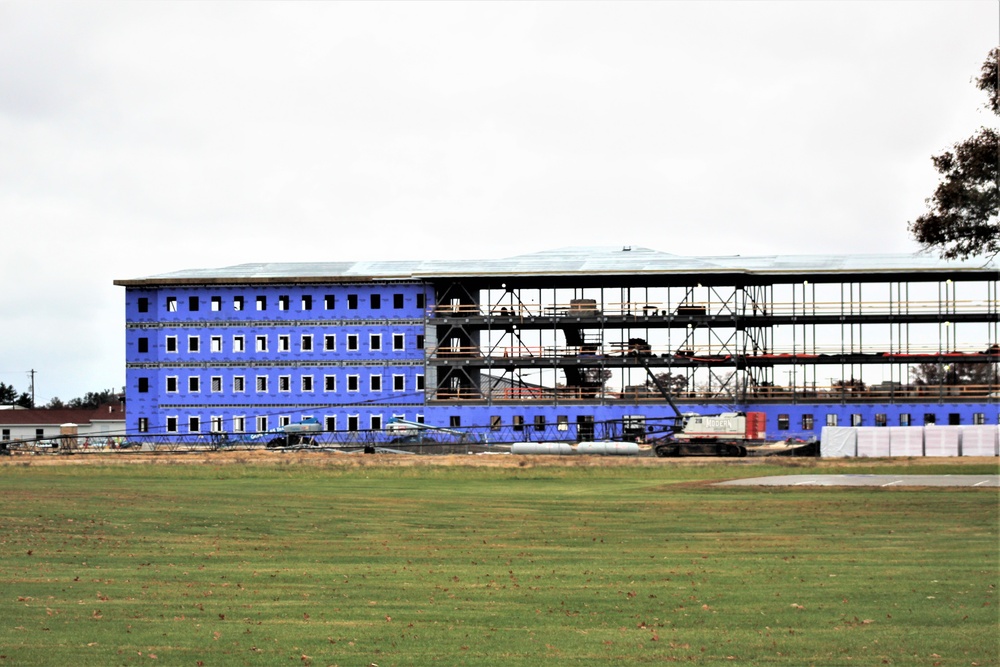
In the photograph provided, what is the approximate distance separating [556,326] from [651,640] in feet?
255

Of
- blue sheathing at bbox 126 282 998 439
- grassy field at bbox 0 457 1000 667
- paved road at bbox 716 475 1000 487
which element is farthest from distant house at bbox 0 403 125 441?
grassy field at bbox 0 457 1000 667

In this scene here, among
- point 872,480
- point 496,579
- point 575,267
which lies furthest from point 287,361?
point 496,579

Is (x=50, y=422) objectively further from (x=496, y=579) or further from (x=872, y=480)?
(x=496, y=579)

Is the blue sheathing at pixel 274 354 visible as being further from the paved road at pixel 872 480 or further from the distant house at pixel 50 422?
the paved road at pixel 872 480

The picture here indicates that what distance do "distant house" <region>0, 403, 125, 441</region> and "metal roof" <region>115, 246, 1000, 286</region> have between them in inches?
1396

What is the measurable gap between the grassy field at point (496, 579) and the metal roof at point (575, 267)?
172 feet

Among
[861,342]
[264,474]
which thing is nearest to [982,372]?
[861,342]

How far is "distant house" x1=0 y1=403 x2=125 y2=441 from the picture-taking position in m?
132

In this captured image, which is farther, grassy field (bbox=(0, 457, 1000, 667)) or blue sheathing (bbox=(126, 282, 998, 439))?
blue sheathing (bbox=(126, 282, 998, 439))

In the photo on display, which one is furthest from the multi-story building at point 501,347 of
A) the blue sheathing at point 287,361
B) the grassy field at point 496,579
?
the grassy field at point 496,579

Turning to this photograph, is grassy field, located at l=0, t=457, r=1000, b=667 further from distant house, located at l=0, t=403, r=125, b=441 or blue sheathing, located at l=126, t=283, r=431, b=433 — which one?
distant house, located at l=0, t=403, r=125, b=441

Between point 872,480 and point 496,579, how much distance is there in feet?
91.6

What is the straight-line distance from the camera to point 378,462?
→ 66188 millimetres

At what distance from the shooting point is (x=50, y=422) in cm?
13450
